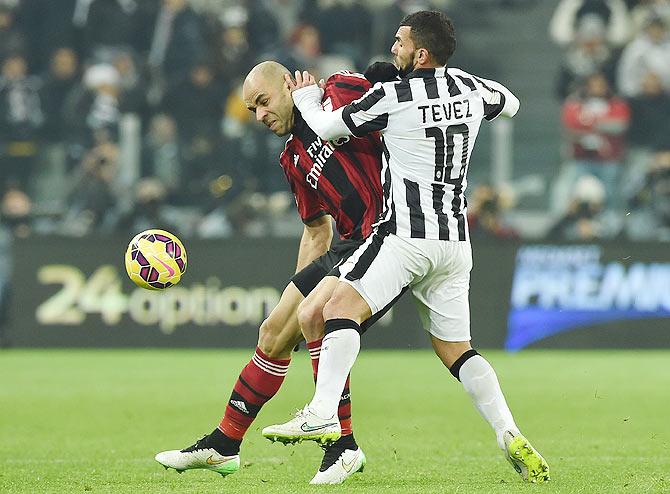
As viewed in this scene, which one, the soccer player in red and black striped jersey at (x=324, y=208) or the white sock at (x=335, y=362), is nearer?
the white sock at (x=335, y=362)

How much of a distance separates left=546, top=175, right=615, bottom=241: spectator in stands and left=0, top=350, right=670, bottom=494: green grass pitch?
1.65m

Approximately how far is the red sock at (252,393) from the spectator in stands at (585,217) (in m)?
9.60

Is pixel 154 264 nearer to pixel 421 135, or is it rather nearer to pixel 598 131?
pixel 421 135

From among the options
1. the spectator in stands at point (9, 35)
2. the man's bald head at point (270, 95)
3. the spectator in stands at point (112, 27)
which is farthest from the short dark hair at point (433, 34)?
the spectator in stands at point (9, 35)

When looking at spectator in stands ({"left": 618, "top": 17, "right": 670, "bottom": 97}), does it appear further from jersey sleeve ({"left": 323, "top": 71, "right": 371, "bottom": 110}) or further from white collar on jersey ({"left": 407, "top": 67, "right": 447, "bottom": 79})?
white collar on jersey ({"left": 407, "top": 67, "right": 447, "bottom": 79})

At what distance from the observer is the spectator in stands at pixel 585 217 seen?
1577 cm

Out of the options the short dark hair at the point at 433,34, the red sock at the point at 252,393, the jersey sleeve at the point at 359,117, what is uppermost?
the short dark hair at the point at 433,34

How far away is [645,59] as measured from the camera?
17.1 m

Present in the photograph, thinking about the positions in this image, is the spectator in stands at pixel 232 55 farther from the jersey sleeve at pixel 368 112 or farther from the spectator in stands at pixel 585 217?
the jersey sleeve at pixel 368 112

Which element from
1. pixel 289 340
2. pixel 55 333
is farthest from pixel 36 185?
pixel 289 340

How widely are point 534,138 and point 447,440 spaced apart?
8.84 m

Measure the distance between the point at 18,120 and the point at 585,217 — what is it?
6971 millimetres

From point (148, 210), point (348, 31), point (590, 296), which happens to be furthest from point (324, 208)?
point (348, 31)

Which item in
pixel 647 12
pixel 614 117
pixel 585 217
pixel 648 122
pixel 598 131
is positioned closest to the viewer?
pixel 585 217
